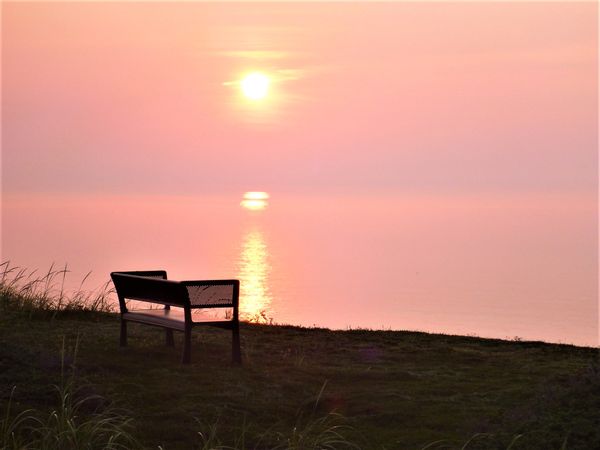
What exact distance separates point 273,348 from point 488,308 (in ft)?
75.6

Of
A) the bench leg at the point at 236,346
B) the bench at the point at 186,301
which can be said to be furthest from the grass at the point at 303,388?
the bench at the point at 186,301

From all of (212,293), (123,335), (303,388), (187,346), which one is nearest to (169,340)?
(123,335)

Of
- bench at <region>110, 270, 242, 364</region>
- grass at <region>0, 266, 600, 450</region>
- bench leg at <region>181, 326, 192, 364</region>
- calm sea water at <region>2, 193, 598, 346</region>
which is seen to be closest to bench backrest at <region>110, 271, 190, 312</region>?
bench at <region>110, 270, 242, 364</region>

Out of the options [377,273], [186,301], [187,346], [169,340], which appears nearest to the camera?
[186,301]

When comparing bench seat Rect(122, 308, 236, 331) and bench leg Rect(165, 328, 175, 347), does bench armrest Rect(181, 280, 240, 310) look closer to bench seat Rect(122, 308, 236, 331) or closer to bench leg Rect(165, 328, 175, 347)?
→ bench seat Rect(122, 308, 236, 331)

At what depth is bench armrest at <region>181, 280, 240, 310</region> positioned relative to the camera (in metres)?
10.8

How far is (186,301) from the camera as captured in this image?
10766 millimetres

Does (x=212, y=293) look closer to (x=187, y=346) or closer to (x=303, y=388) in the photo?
(x=187, y=346)

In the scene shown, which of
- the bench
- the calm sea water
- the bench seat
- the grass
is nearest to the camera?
the grass

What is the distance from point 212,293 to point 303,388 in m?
1.78

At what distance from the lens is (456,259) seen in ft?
197

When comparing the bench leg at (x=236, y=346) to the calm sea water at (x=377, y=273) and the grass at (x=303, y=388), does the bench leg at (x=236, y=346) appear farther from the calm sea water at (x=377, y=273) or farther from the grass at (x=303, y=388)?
the calm sea water at (x=377, y=273)

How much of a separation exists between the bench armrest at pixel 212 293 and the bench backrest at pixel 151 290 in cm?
11

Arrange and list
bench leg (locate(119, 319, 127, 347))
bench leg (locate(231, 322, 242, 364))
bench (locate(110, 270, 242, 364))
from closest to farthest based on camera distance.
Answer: bench (locate(110, 270, 242, 364)) → bench leg (locate(231, 322, 242, 364)) → bench leg (locate(119, 319, 127, 347))
